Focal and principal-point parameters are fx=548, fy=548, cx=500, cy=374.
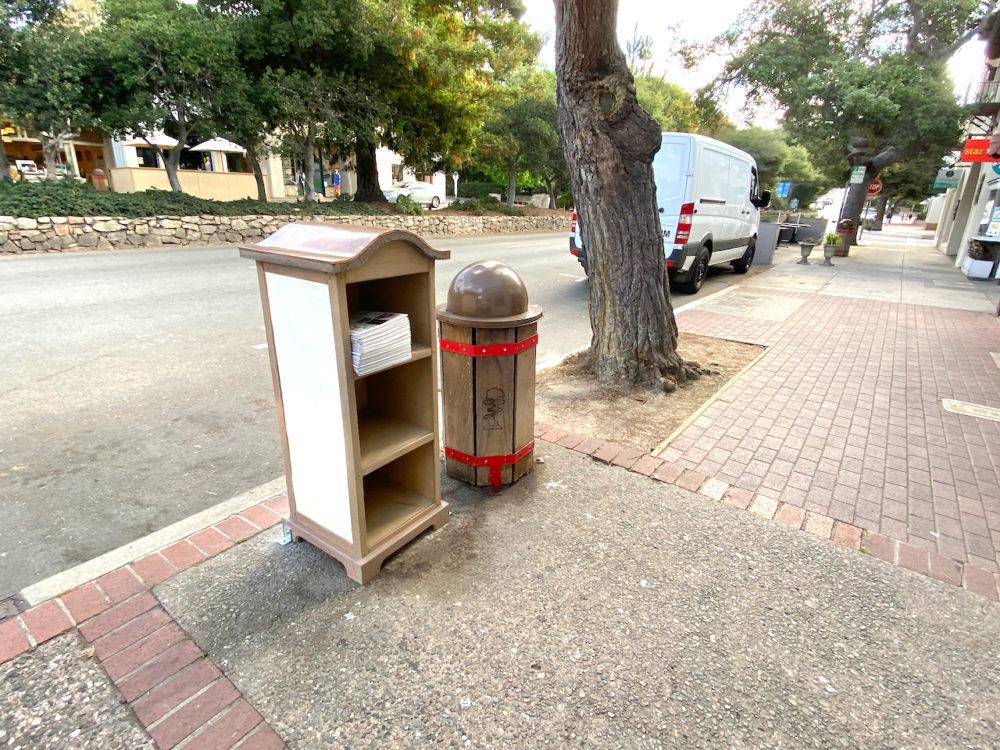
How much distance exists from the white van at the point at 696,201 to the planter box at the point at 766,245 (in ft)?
14.4

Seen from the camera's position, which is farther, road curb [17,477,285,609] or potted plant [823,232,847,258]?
potted plant [823,232,847,258]

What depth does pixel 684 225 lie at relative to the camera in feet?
29.9

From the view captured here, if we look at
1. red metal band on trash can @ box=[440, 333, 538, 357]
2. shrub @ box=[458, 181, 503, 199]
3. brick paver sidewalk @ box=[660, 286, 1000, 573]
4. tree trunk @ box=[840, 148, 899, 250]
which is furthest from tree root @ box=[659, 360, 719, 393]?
shrub @ box=[458, 181, 503, 199]

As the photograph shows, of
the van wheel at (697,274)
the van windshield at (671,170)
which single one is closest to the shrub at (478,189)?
the van wheel at (697,274)

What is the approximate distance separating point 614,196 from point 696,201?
16.8 ft

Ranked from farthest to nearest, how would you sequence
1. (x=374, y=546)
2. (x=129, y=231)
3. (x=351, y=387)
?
(x=129, y=231), (x=374, y=546), (x=351, y=387)

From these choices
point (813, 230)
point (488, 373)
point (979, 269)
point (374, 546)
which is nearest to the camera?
point (374, 546)

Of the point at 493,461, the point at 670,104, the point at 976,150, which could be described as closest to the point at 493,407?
the point at 493,461

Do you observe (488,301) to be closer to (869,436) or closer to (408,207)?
(869,436)

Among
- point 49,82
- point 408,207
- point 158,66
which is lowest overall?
point 408,207

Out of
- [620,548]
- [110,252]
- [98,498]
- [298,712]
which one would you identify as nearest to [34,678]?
[298,712]

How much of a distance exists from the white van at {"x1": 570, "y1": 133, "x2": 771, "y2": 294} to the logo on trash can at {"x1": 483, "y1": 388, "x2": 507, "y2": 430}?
5.52m

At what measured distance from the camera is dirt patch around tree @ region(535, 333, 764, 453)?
13.7ft

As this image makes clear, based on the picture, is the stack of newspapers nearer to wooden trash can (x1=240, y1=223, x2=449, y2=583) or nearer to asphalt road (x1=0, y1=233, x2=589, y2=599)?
wooden trash can (x1=240, y1=223, x2=449, y2=583)
